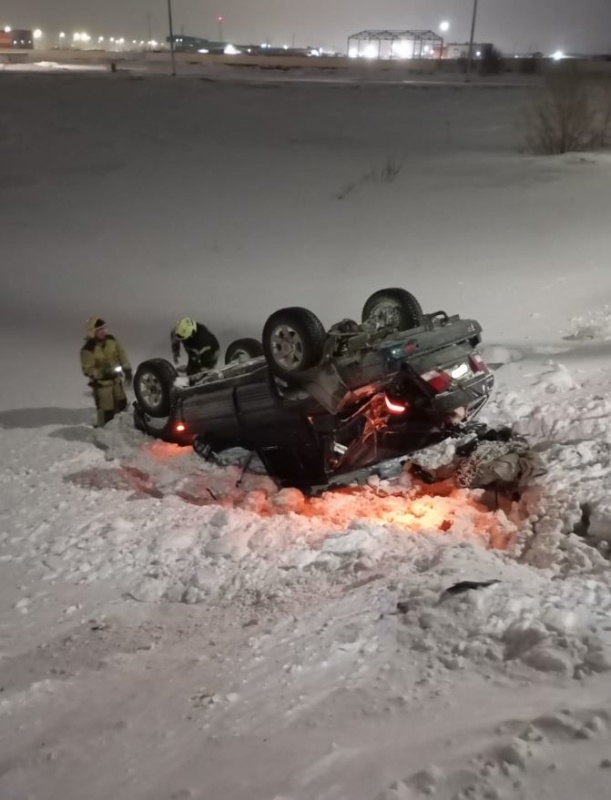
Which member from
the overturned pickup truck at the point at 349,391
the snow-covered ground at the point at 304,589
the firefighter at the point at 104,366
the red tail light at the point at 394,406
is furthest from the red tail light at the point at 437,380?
the firefighter at the point at 104,366

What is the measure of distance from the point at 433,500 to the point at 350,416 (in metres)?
1.14

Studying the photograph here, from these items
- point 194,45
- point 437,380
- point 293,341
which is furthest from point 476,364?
point 194,45

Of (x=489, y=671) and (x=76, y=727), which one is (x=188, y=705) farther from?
(x=489, y=671)

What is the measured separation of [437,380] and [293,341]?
1111 mm

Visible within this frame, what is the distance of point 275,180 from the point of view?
23172mm

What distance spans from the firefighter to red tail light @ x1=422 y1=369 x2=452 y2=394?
4291 mm

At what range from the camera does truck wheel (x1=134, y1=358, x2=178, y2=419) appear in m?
7.42

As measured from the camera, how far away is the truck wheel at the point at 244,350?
8.05 m

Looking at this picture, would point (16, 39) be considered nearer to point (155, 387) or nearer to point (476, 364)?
point (155, 387)

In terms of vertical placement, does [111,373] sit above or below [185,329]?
below

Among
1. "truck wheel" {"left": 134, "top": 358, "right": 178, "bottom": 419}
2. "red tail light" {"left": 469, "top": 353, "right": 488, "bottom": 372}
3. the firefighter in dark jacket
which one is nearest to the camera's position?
"red tail light" {"left": 469, "top": 353, "right": 488, "bottom": 372}

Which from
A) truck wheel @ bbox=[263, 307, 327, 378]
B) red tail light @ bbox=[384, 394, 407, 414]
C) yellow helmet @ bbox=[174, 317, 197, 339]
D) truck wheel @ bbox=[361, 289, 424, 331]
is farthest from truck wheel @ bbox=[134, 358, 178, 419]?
red tail light @ bbox=[384, 394, 407, 414]

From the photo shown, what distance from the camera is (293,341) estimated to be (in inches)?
221

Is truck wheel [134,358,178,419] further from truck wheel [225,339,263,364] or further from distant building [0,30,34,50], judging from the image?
distant building [0,30,34,50]
